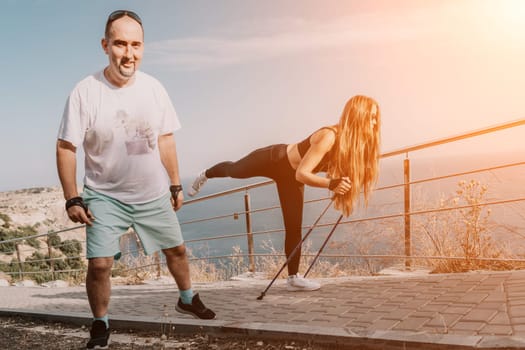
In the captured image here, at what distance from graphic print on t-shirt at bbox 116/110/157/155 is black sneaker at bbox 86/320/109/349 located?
114 cm

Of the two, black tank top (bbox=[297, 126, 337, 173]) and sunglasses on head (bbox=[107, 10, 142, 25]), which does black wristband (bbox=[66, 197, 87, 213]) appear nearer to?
sunglasses on head (bbox=[107, 10, 142, 25])

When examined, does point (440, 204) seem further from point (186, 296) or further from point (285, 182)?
point (186, 296)

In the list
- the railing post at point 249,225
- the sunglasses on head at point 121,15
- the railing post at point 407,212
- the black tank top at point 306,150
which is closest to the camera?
the sunglasses on head at point 121,15

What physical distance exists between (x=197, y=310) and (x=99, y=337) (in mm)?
704

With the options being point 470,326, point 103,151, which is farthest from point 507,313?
point 103,151

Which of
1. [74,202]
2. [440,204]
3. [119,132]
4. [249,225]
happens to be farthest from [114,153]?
[249,225]

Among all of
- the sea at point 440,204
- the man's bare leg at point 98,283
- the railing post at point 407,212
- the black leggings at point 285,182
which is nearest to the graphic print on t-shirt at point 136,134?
the man's bare leg at point 98,283

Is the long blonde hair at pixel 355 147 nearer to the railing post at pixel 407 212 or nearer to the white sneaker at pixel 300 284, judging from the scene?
the white sneaker at pixel 300 284

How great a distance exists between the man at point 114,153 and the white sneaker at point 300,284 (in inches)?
58.6

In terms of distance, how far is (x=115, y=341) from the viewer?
3.94m

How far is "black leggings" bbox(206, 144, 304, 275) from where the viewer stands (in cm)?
482

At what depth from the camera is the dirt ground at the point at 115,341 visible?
11.3 feet

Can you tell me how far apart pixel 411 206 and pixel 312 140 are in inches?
82.7

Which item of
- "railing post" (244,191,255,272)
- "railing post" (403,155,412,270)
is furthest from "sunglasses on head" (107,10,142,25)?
"railing post" (244,191,255,272)
